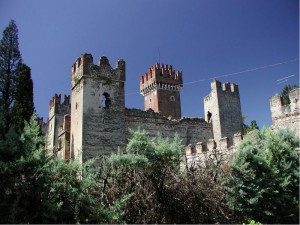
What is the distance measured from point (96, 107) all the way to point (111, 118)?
1173 millimetres

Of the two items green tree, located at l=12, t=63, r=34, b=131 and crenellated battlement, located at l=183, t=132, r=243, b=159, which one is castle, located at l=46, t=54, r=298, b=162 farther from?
green tree, located at l=12, t=63, r=34, b=131

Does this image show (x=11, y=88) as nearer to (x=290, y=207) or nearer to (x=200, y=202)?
(x=200, y=202)

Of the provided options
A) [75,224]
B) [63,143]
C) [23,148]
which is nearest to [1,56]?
[63,143]

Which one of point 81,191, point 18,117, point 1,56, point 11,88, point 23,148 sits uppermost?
point 1,56

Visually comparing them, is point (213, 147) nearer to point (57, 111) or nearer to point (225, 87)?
point (225, 87)

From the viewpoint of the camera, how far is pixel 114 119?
19812mm

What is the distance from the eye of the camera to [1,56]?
76.2 feet

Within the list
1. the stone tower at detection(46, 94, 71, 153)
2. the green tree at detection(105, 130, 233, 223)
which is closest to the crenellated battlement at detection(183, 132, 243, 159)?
the green tree at detection(105, 130, 233, 223)

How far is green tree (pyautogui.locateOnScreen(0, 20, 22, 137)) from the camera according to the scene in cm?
2161

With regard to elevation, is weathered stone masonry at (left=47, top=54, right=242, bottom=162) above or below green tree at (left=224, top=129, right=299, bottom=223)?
above

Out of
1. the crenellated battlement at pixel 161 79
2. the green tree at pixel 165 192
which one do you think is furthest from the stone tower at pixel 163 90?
the green tree at pixel 165 192

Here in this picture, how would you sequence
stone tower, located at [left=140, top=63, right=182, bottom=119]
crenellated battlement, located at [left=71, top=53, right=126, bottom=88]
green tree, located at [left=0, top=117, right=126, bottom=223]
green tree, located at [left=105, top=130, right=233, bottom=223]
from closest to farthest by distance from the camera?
green tree, located at [left=0, top=117, right=126, bottom=223] < green tree, located at [left=105, top=130, right=233, bottom=223] < crenellated battlement, located at [left=71, top=53, right=126, bottom=88] < stone tower, located at [left=140, top=63, right=182, bottom=119]

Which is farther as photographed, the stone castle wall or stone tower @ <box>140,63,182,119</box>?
stone tower @ <box>140,63,182,119</box>

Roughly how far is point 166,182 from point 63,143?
12154 millimetres
